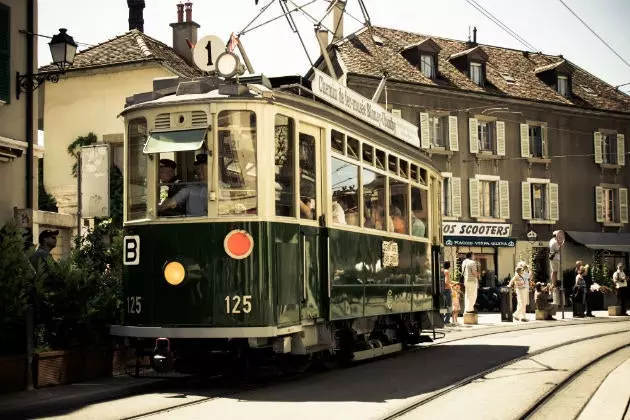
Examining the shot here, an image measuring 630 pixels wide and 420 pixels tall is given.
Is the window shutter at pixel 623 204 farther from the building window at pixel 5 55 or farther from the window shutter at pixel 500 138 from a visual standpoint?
the building window at pixel 5 55

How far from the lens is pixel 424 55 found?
41.9m

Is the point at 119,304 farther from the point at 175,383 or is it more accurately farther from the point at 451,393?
the point at 451,393

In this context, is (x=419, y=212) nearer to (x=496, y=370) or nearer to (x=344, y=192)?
(x=496, y=370)

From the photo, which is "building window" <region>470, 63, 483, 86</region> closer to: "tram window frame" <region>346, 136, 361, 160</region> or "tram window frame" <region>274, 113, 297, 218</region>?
"tram window frame" <region>346, 136, 361, 160</region>

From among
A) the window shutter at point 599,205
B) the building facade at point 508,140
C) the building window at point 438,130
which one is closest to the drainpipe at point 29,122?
the building facade at point 508,140

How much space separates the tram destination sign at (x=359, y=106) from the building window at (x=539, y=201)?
96.8 feet

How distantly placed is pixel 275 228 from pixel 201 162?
0.98 m

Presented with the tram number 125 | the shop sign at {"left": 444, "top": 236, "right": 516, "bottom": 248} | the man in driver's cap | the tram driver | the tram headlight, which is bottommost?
the tram number 125

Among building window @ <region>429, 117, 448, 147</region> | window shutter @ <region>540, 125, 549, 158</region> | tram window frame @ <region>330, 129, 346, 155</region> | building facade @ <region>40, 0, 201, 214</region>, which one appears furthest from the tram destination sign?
window shutter @ <region>540, 125, 549, 158</region>

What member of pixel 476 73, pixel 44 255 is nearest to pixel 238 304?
pixel 44 255

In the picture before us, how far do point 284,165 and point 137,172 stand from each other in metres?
1.53

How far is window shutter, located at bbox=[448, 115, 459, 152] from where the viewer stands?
4055 centimetres

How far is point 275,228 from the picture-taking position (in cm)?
1023

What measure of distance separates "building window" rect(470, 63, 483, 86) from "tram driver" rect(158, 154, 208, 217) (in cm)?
3387
